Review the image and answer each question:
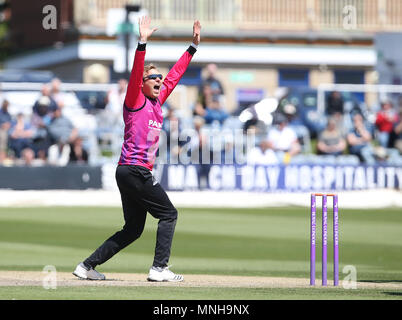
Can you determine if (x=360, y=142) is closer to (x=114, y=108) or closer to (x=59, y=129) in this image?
(x=114, y=108)

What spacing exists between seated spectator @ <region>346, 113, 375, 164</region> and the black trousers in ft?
57.3

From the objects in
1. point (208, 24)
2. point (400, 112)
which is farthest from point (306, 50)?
point (400, 112)

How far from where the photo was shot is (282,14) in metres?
42.5

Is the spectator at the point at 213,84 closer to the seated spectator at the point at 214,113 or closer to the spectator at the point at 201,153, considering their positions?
the seated spectator at the point at 214,113

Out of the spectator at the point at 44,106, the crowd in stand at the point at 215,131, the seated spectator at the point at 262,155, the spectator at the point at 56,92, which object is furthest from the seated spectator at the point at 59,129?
the seated spectator at the point at 262,155

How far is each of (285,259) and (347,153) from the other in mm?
12880

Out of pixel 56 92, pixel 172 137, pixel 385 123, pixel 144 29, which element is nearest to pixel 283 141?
pixel 172 137

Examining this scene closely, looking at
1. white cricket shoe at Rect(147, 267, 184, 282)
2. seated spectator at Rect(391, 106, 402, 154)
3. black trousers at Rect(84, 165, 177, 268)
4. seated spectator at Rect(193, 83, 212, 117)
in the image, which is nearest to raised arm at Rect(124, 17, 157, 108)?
black trousers at Rect(84, 165, 177, 268)

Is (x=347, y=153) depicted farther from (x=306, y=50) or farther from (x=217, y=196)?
(x=306, y=50)

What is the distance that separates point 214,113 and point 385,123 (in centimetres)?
457

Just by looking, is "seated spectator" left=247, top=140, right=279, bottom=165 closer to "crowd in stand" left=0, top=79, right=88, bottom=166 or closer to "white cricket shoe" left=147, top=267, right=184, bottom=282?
"crowd in stand" left=0, top=79, right=88, bottom=166

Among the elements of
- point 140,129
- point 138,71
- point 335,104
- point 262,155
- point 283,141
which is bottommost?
point 262,155

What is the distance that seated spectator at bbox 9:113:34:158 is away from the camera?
27125 mm

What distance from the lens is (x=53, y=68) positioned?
4269 cm
